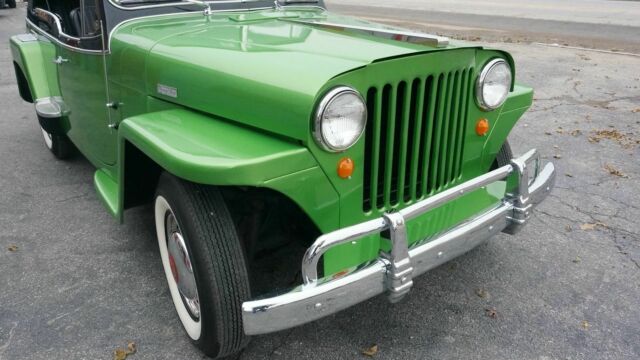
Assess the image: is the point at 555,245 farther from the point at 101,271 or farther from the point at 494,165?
the point at 101,271

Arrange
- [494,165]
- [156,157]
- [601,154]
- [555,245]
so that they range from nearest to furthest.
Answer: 1. [156,157]
2. [494,165]
3. [555,245]
4. [601,154]

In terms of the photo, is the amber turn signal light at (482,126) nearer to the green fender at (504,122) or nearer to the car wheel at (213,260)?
the green fender at (504,122)

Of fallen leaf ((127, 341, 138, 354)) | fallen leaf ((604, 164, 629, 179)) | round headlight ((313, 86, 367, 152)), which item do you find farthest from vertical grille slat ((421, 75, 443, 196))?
fallen leaf ((604, 164, 629, 179))

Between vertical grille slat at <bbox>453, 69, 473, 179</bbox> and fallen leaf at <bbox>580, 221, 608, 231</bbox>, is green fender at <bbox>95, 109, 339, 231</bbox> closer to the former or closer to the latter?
vertical grille slat at <bbox>453, 69, 473, 179</bbox>

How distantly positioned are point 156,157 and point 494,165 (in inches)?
70.5

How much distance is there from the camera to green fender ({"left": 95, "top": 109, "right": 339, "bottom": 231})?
66.8 inches

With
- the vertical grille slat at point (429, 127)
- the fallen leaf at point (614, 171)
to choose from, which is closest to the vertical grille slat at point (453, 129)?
the vertical grille slat at point (429, 127)

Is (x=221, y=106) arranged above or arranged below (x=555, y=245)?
above

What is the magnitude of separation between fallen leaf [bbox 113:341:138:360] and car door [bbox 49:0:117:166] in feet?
3.77

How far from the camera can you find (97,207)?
3.59 m

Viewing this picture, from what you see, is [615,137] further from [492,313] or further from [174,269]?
[174,269]

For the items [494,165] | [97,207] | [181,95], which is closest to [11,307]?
[97,207]

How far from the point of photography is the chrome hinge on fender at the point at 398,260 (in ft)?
5.95

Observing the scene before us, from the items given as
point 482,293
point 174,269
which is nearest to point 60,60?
point 174,269
